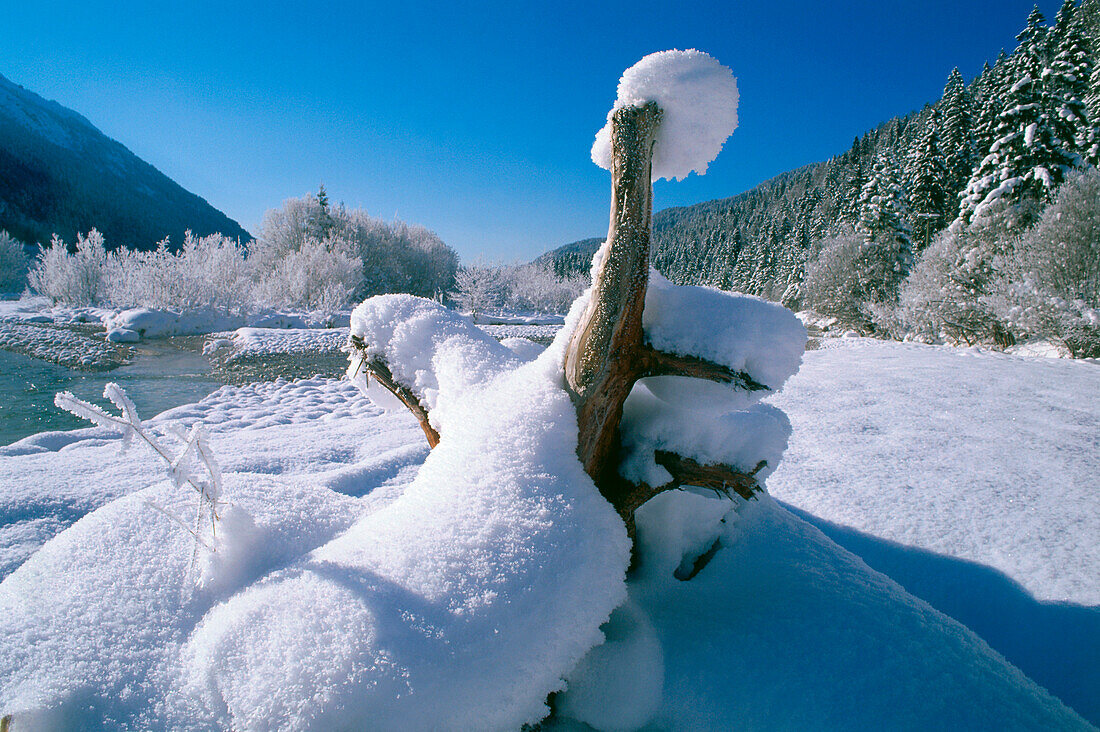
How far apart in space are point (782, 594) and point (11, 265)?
44287mm

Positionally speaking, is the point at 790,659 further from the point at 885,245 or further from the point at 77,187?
the point at 77,187

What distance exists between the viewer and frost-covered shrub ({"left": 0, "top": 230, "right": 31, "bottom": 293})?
2784 cm

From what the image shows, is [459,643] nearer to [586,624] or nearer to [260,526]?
[586,624]

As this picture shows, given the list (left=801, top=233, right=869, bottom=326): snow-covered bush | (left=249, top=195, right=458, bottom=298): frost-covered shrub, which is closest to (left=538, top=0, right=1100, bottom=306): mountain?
(left=801, top=233, right=869, bottom=326): snow-covered bush

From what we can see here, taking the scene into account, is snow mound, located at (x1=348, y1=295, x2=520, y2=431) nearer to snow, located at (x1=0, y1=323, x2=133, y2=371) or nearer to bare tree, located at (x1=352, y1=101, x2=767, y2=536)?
bare tree, located at (x1=352, y1=101, x2=767, y2=536)

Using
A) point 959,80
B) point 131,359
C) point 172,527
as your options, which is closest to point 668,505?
point 172,527

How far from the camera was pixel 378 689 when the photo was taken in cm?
110

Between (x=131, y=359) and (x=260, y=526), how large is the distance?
13073mm

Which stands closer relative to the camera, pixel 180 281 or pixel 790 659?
pixel 790 659

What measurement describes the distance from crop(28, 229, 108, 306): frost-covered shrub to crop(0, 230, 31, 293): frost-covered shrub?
10483mm

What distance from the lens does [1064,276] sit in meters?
11.5

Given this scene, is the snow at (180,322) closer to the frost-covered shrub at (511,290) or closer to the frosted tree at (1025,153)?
the frost-covered shrub at (511,290)

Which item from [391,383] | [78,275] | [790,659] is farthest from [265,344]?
[78,275]

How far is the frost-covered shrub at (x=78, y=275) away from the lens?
21281 millimetres
